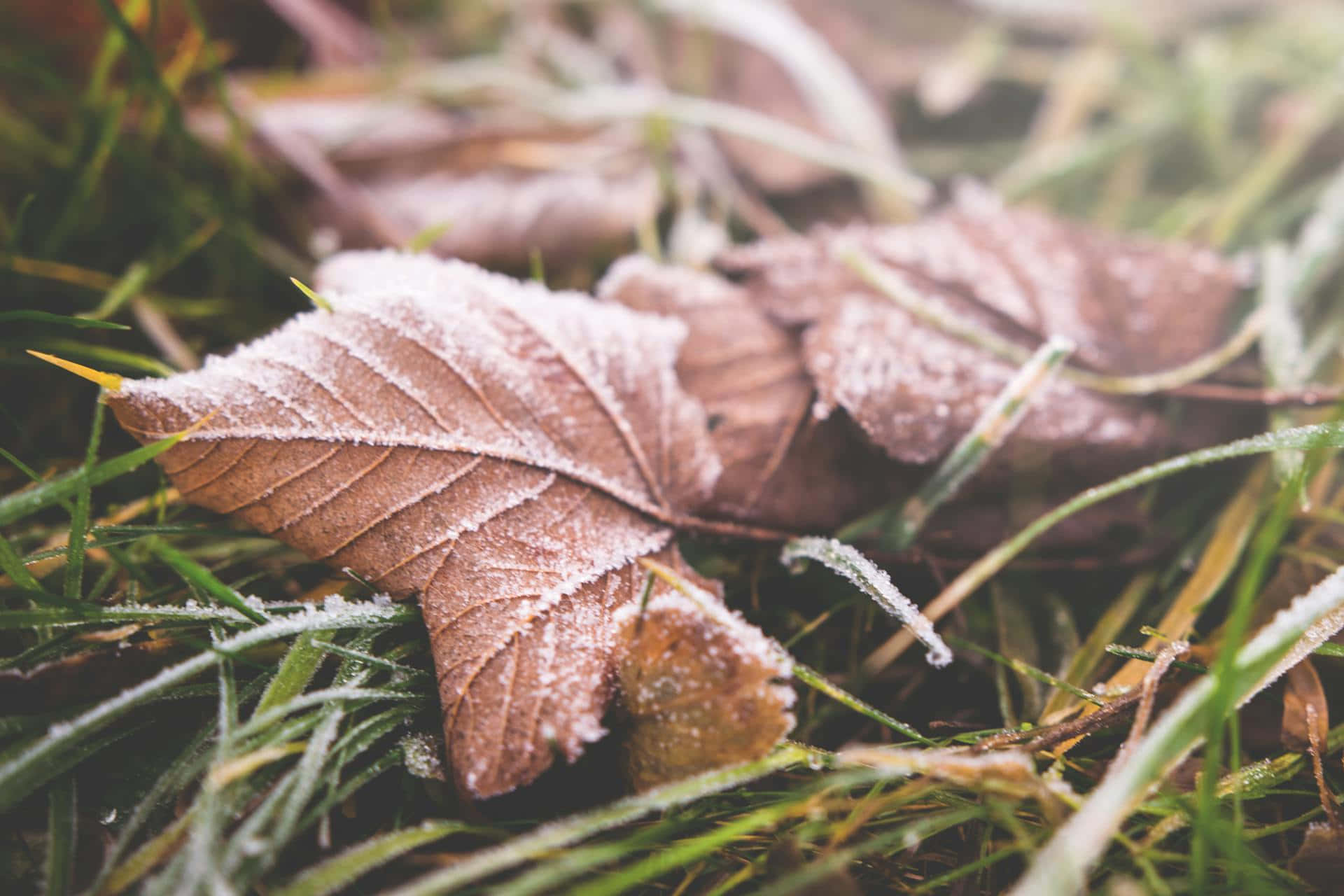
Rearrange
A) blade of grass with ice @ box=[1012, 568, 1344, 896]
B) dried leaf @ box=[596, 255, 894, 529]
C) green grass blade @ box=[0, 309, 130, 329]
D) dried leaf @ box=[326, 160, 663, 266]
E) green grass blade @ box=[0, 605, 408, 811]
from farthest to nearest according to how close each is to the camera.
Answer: dried leaf @ box=[326, 160, 663, 266] → dried leaf @ box=[596, 255, 894, 529] → green grass blade @ box=[0, 309, 130, 329] → green grass blade @ box=[0, 605, 408, 811] → blade of grass with ice @ box=[1012, 568, 1344, 896]

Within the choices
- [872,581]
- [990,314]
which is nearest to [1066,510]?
[872,581]

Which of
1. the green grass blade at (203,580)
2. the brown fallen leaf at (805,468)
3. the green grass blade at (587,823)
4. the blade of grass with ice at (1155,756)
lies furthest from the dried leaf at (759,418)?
the green grass blade at (203,580)

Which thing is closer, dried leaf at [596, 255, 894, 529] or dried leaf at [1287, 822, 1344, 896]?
dried leaf at [1287, 822, 1344, 896]

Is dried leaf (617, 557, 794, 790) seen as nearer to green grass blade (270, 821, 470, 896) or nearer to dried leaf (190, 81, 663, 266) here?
green grass blade (270, 821, 470, 896)

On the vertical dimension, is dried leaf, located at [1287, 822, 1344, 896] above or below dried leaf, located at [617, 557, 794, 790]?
below

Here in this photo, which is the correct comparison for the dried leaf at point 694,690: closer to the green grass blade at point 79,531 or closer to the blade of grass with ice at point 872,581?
the blade of grass with ice at point 872,581

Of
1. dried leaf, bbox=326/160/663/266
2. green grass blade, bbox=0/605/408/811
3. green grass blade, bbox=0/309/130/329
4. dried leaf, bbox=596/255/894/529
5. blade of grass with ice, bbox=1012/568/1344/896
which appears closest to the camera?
blade of grass with ice, bbox=1012/568/1344/896

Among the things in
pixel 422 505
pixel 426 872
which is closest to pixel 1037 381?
pixel 422 505

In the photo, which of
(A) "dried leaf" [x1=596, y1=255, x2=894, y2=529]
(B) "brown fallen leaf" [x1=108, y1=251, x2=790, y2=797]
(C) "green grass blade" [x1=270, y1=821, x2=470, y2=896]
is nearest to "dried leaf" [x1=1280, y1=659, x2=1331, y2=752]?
(A) "dried leaf" [x1=596, y1=255, x2=894, y2=529]
